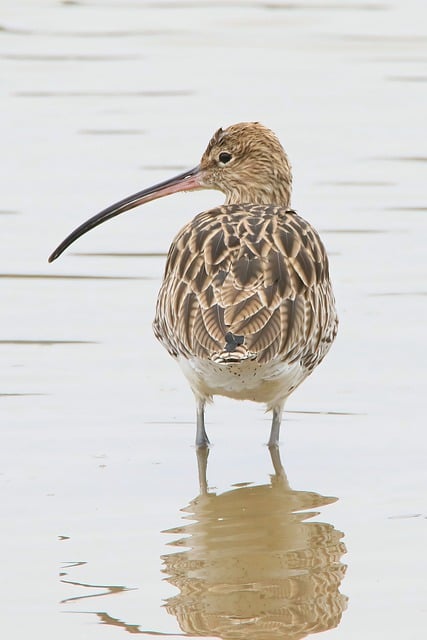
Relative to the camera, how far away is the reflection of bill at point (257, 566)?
691cm

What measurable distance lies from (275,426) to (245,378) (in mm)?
777

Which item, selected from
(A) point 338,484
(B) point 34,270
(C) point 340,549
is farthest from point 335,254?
(C) point 340,549

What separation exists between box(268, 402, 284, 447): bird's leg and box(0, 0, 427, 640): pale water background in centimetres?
11

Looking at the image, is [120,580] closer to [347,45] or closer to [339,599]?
[339,599]

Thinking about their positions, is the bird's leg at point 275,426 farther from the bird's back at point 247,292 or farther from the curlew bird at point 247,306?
the bird's back at point 247,292

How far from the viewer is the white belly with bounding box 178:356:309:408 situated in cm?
872

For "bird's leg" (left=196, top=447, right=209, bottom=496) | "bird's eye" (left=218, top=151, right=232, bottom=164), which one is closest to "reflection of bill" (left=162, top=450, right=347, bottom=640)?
"bird's leg" (left=196, top=447, right=209, bottom=496)

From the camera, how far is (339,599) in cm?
717

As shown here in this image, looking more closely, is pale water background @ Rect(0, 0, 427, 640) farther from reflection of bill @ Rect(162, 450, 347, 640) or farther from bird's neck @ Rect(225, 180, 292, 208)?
bird's neck @ Rect(225, 180, 292, 208)

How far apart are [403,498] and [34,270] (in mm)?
5021

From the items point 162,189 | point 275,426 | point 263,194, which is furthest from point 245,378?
point 162,189

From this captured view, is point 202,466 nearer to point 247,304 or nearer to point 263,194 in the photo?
point 247,304

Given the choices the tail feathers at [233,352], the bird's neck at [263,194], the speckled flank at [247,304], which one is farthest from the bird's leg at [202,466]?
the bird's neck at [263,194]

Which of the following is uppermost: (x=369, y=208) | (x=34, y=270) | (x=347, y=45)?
(x=347, y=45)
